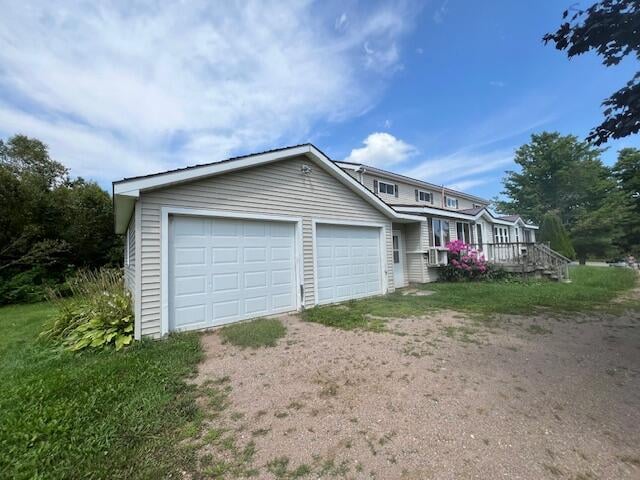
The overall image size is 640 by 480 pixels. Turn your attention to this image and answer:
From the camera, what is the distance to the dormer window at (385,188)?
1593 centimetres

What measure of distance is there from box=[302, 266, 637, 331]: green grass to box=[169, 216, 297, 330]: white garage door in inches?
46.5

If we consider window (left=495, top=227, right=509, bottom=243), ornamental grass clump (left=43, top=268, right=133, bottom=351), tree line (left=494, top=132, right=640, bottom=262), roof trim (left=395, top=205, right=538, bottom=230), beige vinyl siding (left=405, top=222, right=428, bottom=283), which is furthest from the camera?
tree line (left=494, top=132, right=640, bottom=262)

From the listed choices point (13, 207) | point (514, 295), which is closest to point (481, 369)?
point (514, 295)

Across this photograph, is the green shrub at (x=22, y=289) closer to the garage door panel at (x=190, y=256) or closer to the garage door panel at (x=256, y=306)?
the garage door panel at (x=190, y=256)

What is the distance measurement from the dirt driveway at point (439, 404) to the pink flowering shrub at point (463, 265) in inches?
299

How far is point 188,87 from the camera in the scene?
8516 mm

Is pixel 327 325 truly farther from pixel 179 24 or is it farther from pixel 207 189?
pixel 179 24

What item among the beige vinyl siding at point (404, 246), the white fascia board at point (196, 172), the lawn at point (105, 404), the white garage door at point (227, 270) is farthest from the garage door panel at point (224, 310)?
the beige vinyl siding at point (404, 246)

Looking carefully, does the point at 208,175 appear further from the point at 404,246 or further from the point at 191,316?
the point at 404,246

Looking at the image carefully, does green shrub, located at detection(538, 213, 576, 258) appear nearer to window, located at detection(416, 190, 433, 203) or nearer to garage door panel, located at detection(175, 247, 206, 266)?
window, located at detection(416, 190, 433, 203)

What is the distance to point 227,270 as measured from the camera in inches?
245

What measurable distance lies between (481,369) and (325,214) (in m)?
5.43

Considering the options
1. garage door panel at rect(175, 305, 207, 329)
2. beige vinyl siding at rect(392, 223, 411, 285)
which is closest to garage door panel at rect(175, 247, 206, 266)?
garage door panel at rect(175, 305, 207, 329)

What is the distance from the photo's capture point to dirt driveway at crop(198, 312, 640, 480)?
7.00 ft
